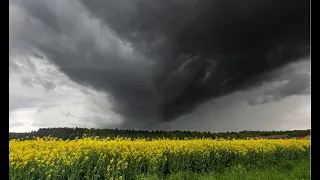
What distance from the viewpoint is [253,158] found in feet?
28.8

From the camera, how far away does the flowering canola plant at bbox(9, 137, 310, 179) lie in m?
4.54

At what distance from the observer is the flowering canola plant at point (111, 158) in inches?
179

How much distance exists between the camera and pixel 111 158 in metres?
5.60
